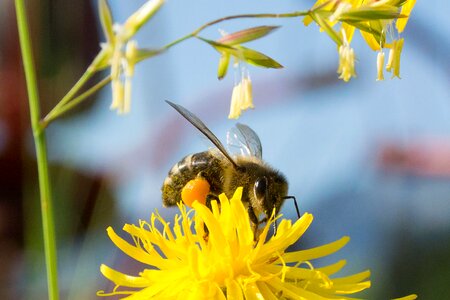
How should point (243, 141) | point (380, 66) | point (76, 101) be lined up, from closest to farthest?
point (76, 101) → point (380, 66) → point (243, 141)

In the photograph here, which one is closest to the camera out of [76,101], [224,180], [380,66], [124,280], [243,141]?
[76,101]

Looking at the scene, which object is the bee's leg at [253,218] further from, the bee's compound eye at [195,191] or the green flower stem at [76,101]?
the green flower stem at [76,101]

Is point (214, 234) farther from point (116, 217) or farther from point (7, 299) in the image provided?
point (7, 299)

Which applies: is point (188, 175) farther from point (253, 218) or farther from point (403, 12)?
point (403, 12)

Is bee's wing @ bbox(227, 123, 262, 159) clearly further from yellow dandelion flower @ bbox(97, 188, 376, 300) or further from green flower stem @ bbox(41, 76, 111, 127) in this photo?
green flower stem @ bbox(41, 76, 111, 127)

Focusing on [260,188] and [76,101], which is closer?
[76,101]

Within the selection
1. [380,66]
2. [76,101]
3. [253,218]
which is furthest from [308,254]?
[76,101]

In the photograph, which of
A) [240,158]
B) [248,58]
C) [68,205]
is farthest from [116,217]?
[248,58]

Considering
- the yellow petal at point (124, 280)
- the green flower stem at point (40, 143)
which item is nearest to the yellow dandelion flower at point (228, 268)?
the yellow petal at point (124, 280)
